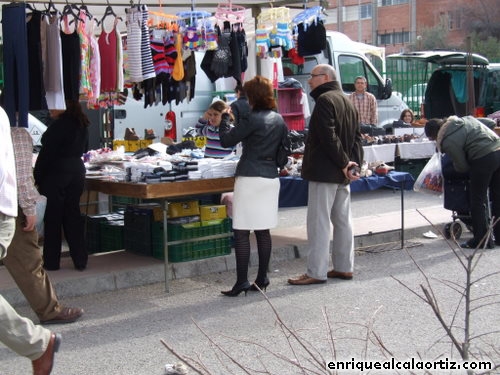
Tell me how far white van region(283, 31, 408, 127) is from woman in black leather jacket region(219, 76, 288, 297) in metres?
8.10

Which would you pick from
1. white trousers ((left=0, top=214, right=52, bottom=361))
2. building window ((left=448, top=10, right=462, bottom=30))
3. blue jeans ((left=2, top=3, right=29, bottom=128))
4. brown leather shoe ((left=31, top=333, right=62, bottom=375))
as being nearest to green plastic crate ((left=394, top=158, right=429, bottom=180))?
blue jeans ((left=2, top=3, right=29, bottom=128))

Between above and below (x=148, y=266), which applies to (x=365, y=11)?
above

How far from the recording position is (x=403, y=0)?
55406 mm

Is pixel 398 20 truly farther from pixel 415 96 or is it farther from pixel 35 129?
pixel 35 129

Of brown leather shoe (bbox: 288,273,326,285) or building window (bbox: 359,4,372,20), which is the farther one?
building window (bbox: 359,4,372,20)

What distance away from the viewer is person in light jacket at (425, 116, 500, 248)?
8.42 meters

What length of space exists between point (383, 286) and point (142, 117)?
30.4 ft

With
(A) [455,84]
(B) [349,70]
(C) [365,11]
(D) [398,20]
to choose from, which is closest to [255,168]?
(B) [349,70]

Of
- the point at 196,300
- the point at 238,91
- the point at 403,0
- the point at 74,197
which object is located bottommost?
the point at 196,300

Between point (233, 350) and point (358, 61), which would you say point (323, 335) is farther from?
point (358, 61)

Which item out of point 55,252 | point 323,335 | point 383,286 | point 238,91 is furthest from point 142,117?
point 323,335

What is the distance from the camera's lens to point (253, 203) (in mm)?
6816

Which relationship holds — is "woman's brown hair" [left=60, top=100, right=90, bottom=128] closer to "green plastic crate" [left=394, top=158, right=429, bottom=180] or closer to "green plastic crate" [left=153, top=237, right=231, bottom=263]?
"green plastic crate" [left=153, top=237, right=231, bottom=263]

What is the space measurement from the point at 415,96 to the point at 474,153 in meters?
13.2
